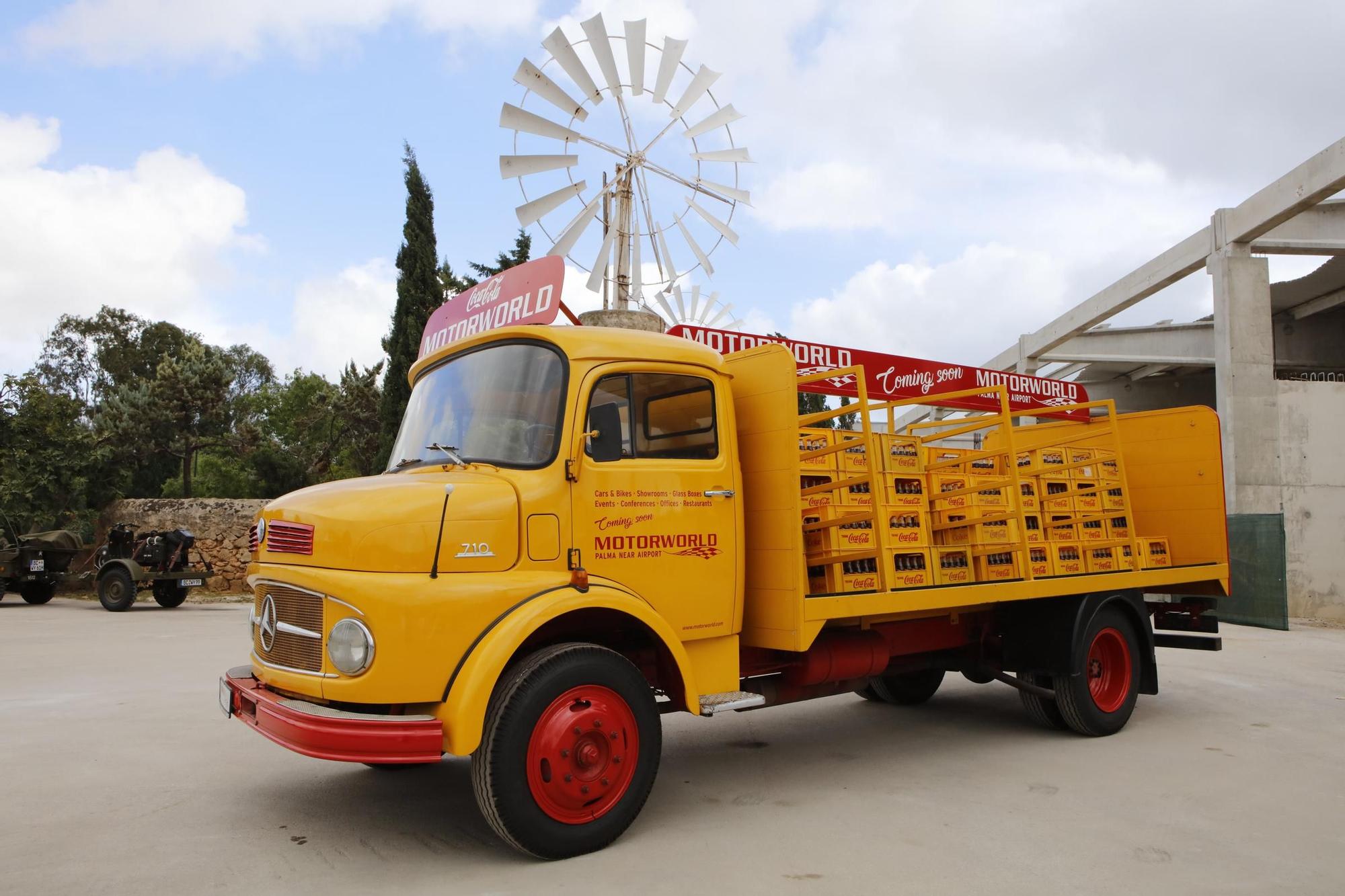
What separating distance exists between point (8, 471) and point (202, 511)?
413 centimetres

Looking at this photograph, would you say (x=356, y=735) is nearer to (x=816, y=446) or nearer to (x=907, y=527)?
(x=816, y=446)

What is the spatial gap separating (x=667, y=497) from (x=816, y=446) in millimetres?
1308

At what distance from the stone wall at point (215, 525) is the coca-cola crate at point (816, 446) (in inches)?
720

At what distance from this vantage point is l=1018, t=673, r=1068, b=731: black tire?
7.07 metres

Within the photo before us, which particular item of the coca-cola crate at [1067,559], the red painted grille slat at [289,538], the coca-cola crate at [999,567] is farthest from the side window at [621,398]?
the coca-cola crate at [1067,559]

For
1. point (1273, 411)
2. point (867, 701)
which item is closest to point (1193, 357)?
point (1273, 411)

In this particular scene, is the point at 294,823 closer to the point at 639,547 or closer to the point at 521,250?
the point at 639,547

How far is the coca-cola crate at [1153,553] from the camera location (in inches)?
300

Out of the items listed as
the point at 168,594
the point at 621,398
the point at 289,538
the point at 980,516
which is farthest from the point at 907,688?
the point at 168,594

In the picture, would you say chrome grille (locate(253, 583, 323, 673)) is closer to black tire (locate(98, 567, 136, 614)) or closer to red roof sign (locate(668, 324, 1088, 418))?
red roof sign (locate(668, 324, 1088, 418))

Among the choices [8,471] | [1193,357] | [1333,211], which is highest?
[1333,211]

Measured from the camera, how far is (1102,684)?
7.38 m

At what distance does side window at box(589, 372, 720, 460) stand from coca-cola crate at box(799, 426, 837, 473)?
2.02ft

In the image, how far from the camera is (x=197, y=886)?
392 centimetres
